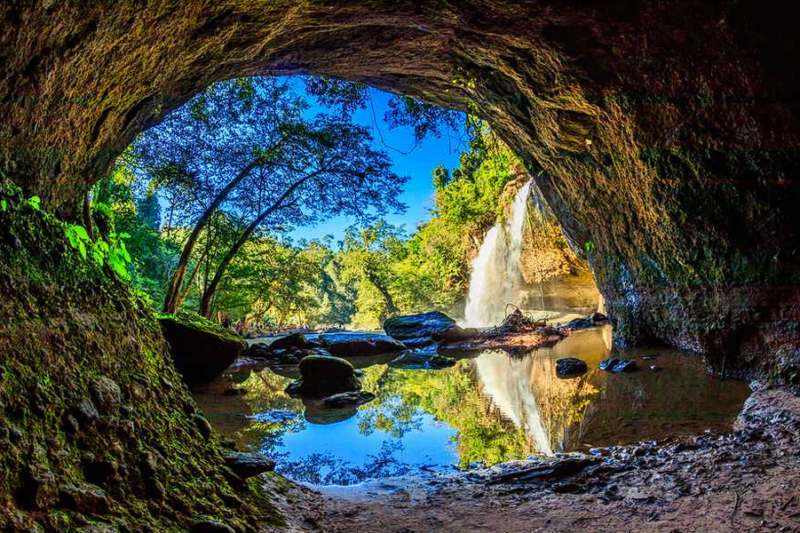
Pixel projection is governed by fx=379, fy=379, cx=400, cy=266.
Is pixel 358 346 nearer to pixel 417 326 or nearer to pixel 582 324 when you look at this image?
pixel 417 326

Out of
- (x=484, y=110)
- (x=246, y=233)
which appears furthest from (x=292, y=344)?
(x=484, y=110)

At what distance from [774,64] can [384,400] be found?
642 centimetres

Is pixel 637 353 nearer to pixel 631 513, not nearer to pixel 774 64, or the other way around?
pixel 774 64

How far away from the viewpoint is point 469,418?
4.95 metres

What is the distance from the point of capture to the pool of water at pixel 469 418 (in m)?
3.76

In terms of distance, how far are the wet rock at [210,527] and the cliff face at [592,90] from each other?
306 cm

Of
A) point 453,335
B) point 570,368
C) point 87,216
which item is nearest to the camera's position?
point 87,216

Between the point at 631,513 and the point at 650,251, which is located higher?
the point at 650,251

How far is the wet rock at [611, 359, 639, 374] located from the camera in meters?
6.69

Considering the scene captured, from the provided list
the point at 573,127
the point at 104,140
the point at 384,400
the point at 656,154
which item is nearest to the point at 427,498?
the point at 384,400

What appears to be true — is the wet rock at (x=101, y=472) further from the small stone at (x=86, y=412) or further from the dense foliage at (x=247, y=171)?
the dense foliage at (x=247, y=171)

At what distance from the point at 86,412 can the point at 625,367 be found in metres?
7.48

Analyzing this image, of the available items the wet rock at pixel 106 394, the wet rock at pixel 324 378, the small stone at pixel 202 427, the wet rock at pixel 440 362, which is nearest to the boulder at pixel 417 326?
the wet rock at pixel 440 362

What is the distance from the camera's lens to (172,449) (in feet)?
6.77
